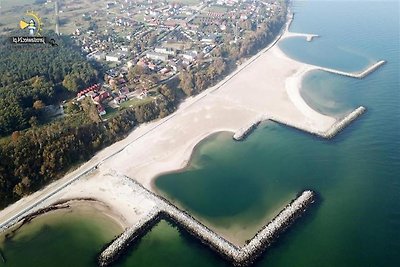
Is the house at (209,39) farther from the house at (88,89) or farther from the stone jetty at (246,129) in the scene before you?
the stone jetty at (246,129)

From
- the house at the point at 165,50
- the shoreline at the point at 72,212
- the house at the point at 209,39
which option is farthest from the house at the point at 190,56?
the shoreline at the point at 72,212

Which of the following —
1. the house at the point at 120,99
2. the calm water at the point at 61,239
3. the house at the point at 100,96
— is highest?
the house at the point at 100,96

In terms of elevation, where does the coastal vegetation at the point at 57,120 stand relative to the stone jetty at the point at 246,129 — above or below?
above

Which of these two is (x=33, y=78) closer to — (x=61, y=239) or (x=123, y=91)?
(x=123, y=91)

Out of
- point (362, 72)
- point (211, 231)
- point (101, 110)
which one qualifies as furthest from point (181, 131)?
point (362, 72)

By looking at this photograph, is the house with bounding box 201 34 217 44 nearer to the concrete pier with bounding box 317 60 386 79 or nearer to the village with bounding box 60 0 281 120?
the village with bounding box 60 0 281 120

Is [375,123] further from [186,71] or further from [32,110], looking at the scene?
[32,110]

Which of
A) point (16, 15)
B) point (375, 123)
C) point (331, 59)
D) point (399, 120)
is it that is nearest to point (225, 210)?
point (375, 123)
